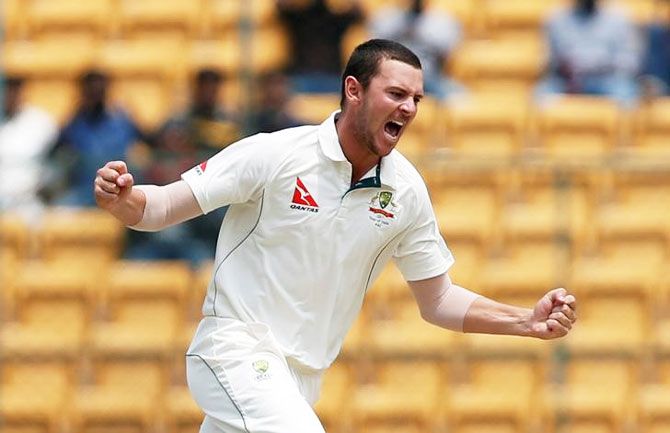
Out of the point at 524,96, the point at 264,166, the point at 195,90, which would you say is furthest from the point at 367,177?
the point at 524,96

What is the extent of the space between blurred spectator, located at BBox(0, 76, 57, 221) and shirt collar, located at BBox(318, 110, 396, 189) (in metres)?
4.14

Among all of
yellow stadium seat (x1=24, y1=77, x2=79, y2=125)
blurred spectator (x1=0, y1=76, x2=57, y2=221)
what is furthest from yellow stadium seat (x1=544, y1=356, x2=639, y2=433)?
yellow stadium seat (x1=24, y1=77, x2=79, y2=125)

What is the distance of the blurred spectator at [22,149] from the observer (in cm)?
949

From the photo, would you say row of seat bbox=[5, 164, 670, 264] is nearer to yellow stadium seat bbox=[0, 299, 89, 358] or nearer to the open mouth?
yellow stadium seat bbox=[0, 299, 89, 358]

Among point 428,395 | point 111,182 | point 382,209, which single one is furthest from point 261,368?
point 428,395

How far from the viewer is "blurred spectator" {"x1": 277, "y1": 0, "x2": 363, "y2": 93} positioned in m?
10.6

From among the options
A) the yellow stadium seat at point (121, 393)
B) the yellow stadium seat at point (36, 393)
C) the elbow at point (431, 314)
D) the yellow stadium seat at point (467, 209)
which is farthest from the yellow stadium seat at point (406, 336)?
the elbow at point (431, 314)

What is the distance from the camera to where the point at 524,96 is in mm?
10898

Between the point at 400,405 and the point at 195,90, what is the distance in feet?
7.93

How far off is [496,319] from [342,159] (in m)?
0.79

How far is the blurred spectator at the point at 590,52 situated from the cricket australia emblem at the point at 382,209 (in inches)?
202

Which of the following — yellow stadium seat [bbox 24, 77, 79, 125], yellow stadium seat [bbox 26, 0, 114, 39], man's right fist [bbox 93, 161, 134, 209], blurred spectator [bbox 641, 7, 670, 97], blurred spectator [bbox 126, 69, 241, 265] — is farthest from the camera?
yellow stadium seat [bbox 26, 0, 114, 39]

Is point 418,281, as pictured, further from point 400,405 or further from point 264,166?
point 400,405

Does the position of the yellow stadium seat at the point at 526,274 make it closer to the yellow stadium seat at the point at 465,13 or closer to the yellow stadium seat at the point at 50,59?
the yellow stadium seat at the point at 465,13
